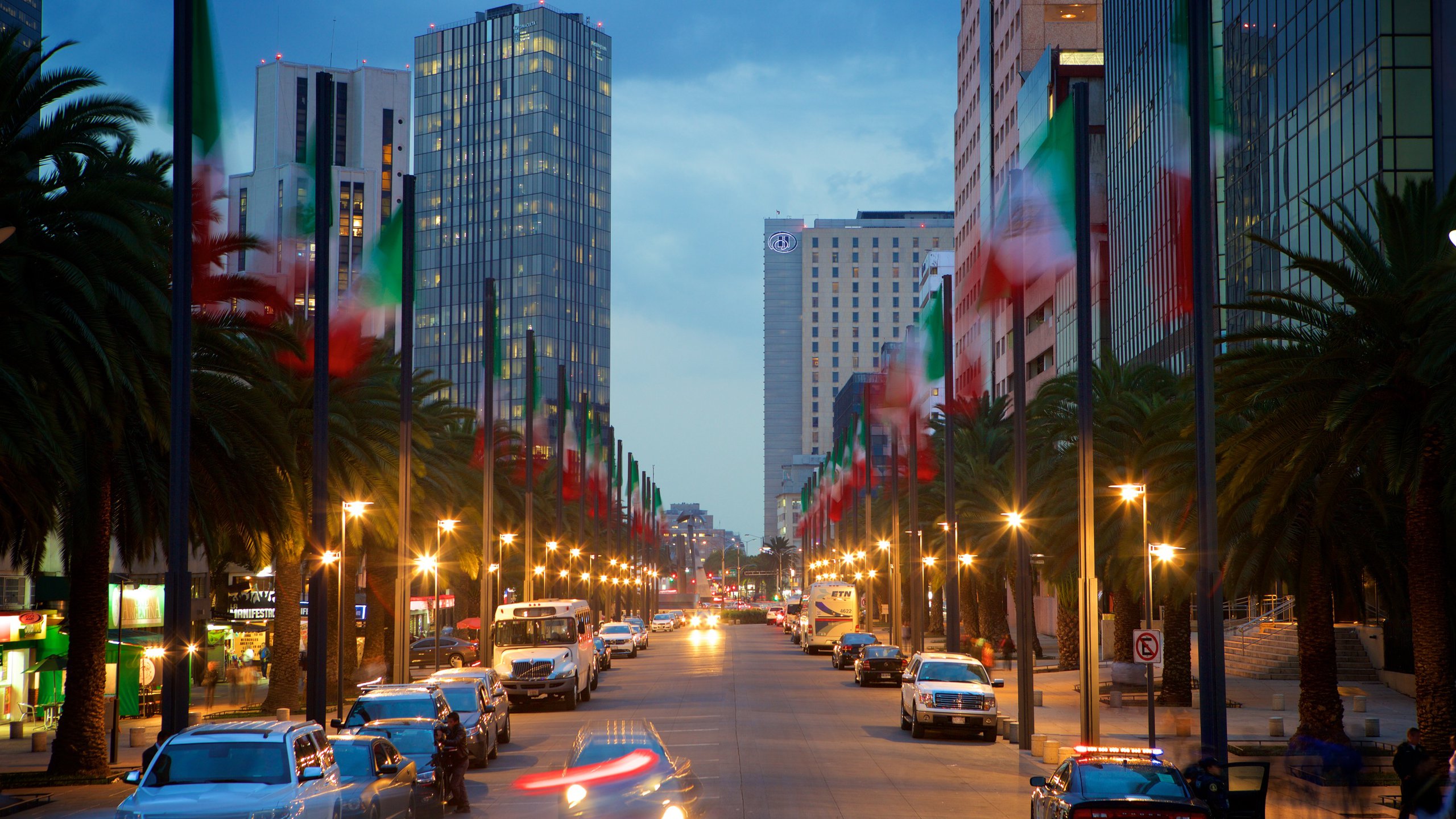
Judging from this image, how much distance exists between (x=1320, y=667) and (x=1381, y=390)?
27.1 ft

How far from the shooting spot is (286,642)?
38938 millimetres

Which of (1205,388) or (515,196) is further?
(515,196)

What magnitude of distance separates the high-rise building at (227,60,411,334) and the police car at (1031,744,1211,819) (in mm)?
Answer: 85534

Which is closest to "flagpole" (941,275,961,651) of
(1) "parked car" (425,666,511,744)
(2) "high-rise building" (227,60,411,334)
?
(1) "parked car" (425,666,511,744)

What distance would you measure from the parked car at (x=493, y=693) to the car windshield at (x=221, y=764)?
40.4 ft

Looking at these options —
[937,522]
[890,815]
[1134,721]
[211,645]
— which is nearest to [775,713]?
[1134,721]

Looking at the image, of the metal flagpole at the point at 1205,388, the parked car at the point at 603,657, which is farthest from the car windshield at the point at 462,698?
the parked car at the point at 603,657

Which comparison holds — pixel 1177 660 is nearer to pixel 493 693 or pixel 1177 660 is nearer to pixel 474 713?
pixel 493 693

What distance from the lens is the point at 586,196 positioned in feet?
628

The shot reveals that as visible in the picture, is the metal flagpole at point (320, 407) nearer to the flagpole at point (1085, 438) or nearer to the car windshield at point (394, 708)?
the car windshield at point (394, 708)

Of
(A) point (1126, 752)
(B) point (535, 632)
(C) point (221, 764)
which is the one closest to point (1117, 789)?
(A) point (1126, 752)

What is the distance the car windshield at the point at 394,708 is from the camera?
24.0 m

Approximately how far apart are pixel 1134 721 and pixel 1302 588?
31.1 feet

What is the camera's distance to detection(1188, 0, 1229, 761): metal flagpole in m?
19.2
